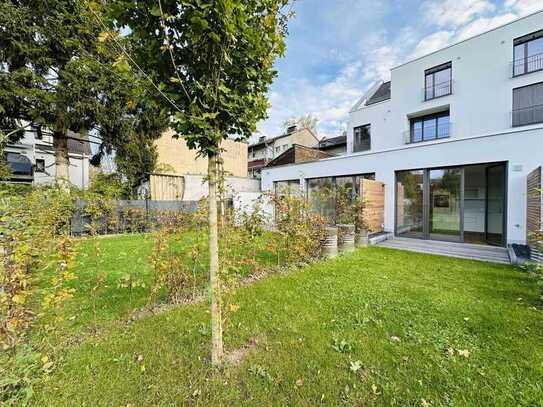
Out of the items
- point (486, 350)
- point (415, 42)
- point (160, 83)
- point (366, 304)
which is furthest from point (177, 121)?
point (415, 42)

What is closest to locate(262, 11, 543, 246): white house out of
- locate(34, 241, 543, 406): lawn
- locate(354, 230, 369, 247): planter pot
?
locate(354, 230, 369, 247): planter pot

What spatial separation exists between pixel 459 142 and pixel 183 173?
1547 cm

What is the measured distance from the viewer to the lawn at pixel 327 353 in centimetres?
185

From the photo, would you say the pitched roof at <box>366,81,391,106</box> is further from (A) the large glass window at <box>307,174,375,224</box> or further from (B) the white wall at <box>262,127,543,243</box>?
(A) the large glass window at <box>307,174,375,224</box>

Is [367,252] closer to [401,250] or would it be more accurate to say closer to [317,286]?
[401,250]

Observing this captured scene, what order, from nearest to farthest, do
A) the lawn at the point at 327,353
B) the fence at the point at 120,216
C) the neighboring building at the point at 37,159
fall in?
the lawn at the point at 327,353
the fence at the point at 120,216
the neighboring building at the point at 37,159

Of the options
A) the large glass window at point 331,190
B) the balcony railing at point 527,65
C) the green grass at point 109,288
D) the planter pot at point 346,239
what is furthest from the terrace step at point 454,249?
the balcony railing at point 527,65

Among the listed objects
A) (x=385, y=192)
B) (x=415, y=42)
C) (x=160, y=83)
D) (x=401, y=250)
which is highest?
(x=415, y=42)

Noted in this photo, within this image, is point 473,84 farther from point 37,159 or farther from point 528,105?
point 37,159

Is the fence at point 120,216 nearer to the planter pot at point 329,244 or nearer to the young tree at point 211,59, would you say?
the planter pot at point 329,244

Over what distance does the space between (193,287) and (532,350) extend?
4.14m

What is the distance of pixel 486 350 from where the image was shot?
7.82 feet

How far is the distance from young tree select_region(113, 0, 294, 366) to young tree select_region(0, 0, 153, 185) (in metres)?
8.02

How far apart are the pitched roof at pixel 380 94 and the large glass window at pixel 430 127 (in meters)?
2.88
